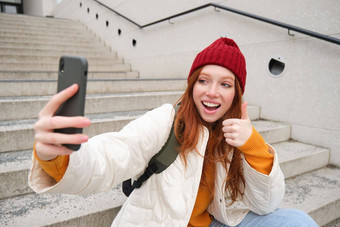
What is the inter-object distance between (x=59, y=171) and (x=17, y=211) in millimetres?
972

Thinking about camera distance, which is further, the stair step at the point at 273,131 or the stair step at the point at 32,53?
the stair step at the point at 32,53

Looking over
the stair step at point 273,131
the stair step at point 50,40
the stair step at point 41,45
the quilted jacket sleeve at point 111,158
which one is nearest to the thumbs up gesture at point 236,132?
the quilted jacket sleeve at point 111,158

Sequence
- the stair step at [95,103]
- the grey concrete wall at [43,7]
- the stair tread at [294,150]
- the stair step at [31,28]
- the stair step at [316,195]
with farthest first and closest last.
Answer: the grey concrete wall at [43,7], the stair step at [31,28], the stair tread at [294,150], the stair step at [95,103], the stair step at [316,195]

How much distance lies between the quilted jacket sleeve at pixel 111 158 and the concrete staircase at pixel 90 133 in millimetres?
683

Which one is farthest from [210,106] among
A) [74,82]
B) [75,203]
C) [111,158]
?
[75,203]

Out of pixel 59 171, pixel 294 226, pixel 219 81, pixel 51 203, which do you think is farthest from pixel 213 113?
pixel 51 203

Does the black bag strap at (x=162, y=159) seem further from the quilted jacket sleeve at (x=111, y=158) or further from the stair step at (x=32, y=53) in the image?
the stair step at (x=32, y=53)

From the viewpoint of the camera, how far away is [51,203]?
4.81 ft

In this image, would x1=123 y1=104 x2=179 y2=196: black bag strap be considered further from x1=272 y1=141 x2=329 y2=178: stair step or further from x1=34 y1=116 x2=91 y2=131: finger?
x1=272 y1=141 x2=329 y2=178: stair step

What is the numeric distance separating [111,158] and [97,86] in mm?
2443

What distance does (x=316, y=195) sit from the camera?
6.51 feet

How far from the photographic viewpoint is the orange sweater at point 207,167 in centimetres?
67

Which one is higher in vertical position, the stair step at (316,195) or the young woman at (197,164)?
the young woman at (197,164)

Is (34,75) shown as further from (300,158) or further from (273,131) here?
(300,158)
